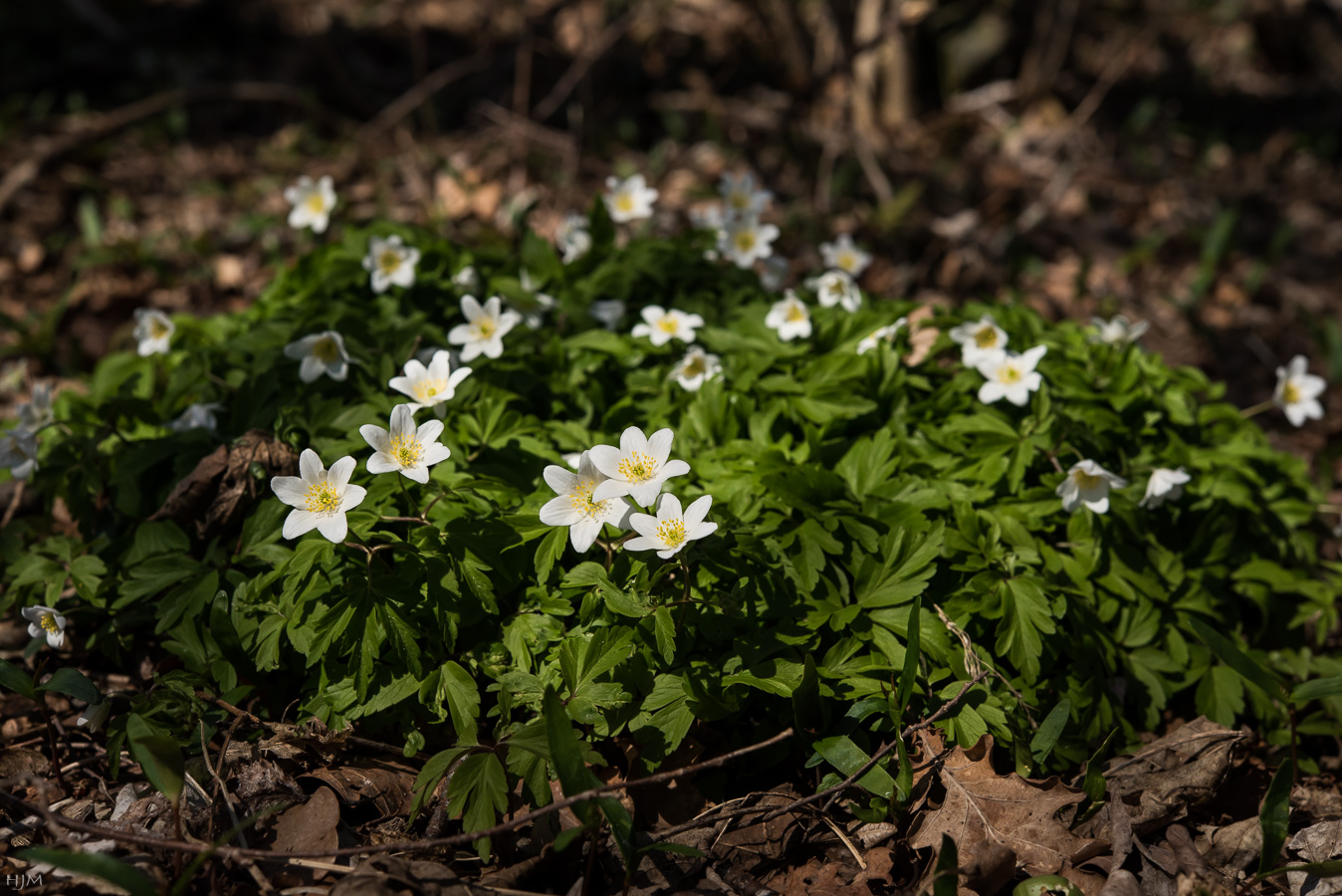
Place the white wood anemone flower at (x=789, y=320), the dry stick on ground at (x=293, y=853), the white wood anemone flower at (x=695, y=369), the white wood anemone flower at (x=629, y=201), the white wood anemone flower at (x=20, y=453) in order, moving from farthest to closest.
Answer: the white wood anemone flower at (x=629, y=201), the white wood anemone flower at (x=789, y=320), the white wood anemone flower at (x=695, y=369), the white wood anemone flower at (x=20, y=453), the dry stick on ground at (x=293, y=853)

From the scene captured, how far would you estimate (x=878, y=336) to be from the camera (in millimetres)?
3354

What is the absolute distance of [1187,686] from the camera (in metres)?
3.10

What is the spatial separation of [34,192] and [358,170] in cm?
Answer: 213

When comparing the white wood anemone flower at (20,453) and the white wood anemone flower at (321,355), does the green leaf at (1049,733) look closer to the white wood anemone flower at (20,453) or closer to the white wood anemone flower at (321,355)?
the white wood anemone flower at (321,355)

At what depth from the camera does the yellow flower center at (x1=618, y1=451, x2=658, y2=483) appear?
7.72ft

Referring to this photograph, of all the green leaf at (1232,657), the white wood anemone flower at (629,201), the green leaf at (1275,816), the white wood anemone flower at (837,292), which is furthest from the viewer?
the white wood anemone flower at (629,201)

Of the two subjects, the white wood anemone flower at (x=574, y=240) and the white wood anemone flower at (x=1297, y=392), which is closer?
the white wood anemone flower at (x=1297, y=392)

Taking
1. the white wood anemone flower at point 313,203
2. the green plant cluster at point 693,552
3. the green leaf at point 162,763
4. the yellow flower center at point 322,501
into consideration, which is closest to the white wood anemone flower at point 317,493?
the yellow flower center at point 322,501

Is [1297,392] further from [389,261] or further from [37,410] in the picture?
[37,410]

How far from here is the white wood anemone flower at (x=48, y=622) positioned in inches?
102

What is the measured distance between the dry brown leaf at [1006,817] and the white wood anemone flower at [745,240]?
2213mm

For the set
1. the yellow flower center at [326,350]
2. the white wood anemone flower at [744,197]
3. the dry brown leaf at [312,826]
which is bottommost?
the dry brown leaf at [312,826]

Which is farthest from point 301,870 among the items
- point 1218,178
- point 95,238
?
point 1218,178

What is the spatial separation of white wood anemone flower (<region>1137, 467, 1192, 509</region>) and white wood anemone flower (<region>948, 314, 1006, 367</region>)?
0.66 meters
